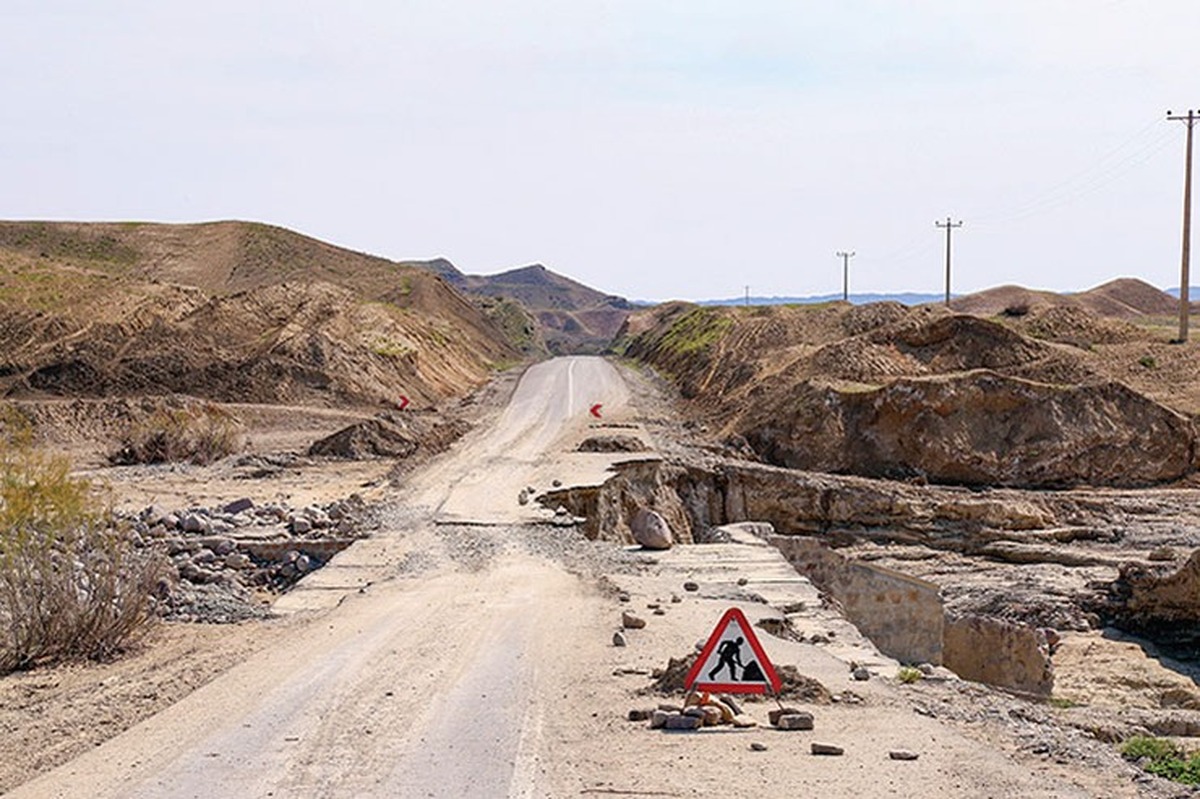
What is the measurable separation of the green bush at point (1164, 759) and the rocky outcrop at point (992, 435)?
30.4m

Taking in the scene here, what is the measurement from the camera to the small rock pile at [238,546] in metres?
18.7

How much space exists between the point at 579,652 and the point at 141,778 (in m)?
5.81

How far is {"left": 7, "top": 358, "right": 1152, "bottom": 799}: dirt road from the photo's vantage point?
9.36 metres

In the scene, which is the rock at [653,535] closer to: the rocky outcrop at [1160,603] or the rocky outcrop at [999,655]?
the rocky outcrop at [999,655]

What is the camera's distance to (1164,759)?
10.5 metres

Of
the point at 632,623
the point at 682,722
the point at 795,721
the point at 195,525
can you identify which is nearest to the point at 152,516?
the point at 195,525

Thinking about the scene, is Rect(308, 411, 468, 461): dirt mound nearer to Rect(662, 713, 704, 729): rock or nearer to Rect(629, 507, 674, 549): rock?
Rect(629, 507, 674, 549): rock

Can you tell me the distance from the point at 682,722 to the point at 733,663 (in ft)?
2.23

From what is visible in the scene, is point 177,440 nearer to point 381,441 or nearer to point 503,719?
point 381,441

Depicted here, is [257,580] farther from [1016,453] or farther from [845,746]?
[1016,453]

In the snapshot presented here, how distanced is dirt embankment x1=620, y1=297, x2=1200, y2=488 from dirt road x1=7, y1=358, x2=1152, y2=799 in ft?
73.2

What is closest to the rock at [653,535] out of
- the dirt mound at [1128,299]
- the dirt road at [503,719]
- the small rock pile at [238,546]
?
the dirt road at [503,719]

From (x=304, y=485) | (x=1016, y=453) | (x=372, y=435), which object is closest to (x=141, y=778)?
(x=304, y=485)

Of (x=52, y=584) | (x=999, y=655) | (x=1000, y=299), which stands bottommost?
(x=999, y=655)
